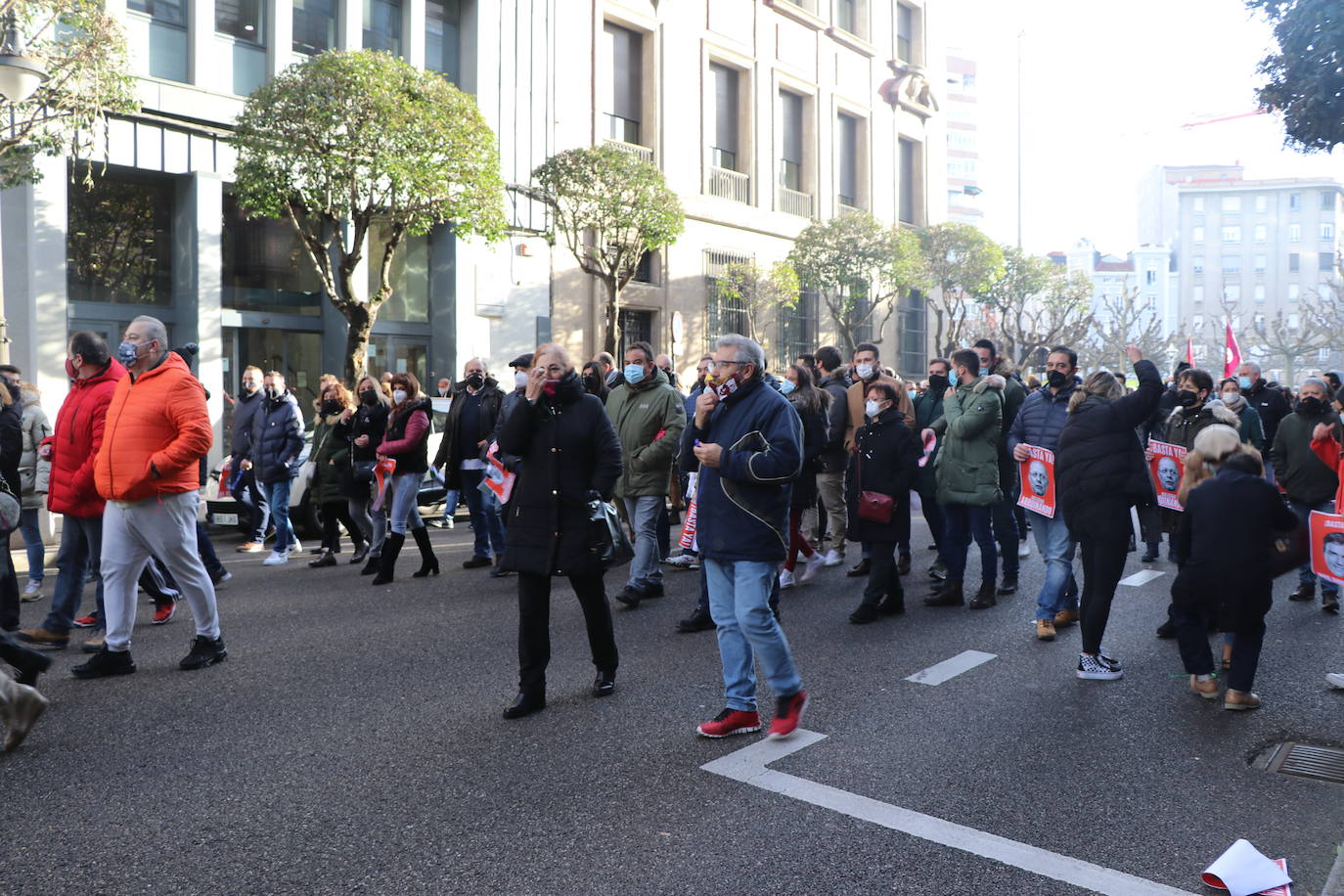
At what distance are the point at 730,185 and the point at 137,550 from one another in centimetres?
2408

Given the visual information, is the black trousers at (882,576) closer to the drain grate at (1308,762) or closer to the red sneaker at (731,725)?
the red sneaker at (731,725)

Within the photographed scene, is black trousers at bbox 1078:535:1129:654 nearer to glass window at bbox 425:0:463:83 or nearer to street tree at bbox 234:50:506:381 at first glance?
street tree at bbox 234:50:506:381

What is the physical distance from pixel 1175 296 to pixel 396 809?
131918 millimetres

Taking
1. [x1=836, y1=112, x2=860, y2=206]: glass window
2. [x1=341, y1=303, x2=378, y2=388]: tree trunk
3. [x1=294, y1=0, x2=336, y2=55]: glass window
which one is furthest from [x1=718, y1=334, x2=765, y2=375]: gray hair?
[x1=836, y1=112, x2=860, y2=206]: glass window

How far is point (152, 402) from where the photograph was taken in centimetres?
610

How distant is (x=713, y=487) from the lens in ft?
17.1

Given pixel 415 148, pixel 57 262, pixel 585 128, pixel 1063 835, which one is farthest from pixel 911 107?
pixel 1063 835

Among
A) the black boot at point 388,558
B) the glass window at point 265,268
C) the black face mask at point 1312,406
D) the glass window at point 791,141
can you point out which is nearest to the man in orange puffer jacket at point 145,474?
the black boot at point 388,558

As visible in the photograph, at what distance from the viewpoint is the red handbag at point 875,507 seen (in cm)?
789

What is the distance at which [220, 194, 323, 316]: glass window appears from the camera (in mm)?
18578

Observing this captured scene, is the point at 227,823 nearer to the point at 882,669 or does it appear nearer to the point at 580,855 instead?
the point at 580,855

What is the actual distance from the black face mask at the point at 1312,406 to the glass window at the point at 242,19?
16592mm

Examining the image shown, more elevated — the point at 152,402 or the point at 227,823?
the point at 152,402

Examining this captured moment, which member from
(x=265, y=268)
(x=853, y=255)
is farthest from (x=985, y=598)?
(x=853, y=255)
